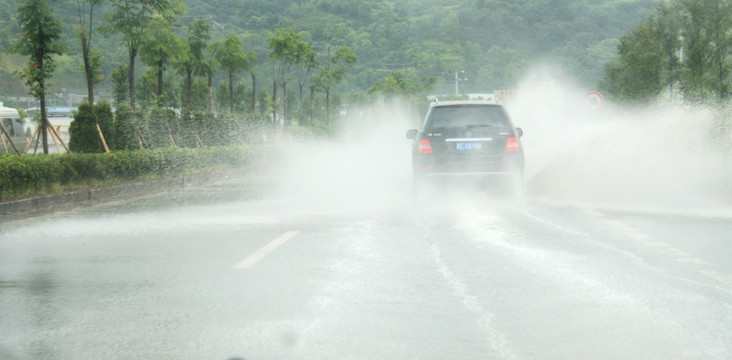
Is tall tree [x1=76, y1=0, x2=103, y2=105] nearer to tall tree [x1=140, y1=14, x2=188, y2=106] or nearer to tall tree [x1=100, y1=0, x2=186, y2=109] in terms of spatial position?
tall tree [x1=100, y1=0, x2=186, y2=109]

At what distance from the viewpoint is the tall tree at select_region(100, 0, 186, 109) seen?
2689cm

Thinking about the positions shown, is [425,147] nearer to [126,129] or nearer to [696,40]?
[126,129]

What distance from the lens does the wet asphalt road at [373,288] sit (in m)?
4.80

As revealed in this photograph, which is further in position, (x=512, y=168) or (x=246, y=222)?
(x=512, y=168)

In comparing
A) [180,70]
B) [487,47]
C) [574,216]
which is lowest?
[574,216]

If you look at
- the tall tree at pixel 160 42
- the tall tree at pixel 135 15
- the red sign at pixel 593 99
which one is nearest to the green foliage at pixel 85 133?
the tall tree at pixel 135 15

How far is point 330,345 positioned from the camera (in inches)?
188

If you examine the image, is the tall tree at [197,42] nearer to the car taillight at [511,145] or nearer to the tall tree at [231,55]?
the tall tree at [231,55]

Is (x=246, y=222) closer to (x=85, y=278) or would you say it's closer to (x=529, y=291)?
(x=85, y=278)

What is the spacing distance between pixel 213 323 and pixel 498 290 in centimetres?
214

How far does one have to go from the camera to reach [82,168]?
16.1 metres

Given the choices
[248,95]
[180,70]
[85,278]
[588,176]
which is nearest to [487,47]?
[248,95]

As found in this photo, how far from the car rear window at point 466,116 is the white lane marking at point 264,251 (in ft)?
17.9

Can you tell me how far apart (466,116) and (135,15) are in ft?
52.9
